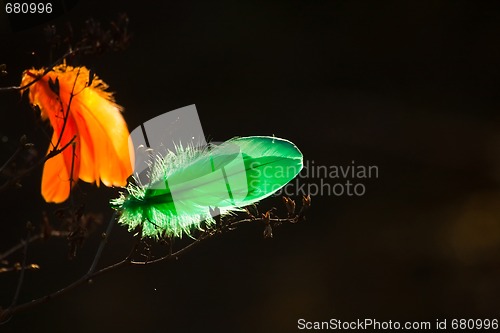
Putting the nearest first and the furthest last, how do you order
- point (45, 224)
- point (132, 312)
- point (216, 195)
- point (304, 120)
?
1. point (45, 224)
2. point (216, 195)
3. point (132, 312)
4. point (304, 120)

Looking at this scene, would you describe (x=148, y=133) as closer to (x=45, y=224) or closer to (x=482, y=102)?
(x=45, y=224)

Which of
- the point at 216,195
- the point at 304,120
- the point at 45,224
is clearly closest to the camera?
the point at 45,224

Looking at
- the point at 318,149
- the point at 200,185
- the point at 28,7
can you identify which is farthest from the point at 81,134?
the point at 318,149

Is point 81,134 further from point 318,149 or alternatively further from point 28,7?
point 318,149

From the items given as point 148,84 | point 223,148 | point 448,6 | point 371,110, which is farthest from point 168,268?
point 223,148

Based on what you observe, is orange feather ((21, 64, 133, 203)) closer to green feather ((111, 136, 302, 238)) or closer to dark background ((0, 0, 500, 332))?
green feather ((111, 136, 302, 238))

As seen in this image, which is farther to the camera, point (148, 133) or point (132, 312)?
point (132, 312)
